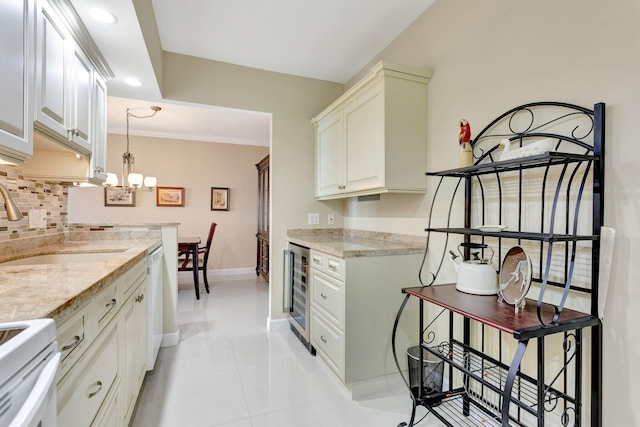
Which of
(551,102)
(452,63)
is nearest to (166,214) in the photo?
(452,63)

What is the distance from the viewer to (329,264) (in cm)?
218

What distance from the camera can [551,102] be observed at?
1.40 m

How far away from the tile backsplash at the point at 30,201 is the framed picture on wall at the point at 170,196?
2.98 m

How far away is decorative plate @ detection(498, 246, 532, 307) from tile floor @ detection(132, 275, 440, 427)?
923 mm

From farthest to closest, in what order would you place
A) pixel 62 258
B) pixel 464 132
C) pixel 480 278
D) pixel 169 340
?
pixel 169 340 → pixel 62 258 → pixel 464 132 → pixel 480 278

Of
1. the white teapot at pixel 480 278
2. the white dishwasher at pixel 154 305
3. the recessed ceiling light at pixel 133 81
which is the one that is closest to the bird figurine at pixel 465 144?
the white teapot at pixel 480 278

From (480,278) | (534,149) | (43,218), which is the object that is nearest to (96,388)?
(43,218)

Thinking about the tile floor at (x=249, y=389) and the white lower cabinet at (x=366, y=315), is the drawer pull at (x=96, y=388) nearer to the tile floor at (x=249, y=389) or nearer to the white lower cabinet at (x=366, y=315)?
the tile floor at (x=249, y=389)

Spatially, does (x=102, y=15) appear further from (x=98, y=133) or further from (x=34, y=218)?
(x=34, y=218)

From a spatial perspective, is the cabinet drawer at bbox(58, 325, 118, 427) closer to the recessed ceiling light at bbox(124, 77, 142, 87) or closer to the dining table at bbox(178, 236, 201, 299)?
the recessed ceiling light at bbox(124, 77, 142, 87)

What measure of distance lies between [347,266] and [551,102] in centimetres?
134

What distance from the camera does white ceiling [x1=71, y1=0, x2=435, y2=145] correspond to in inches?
76.0

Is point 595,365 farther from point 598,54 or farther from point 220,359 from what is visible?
point 220,359

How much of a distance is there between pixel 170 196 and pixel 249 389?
4147 millimetres
